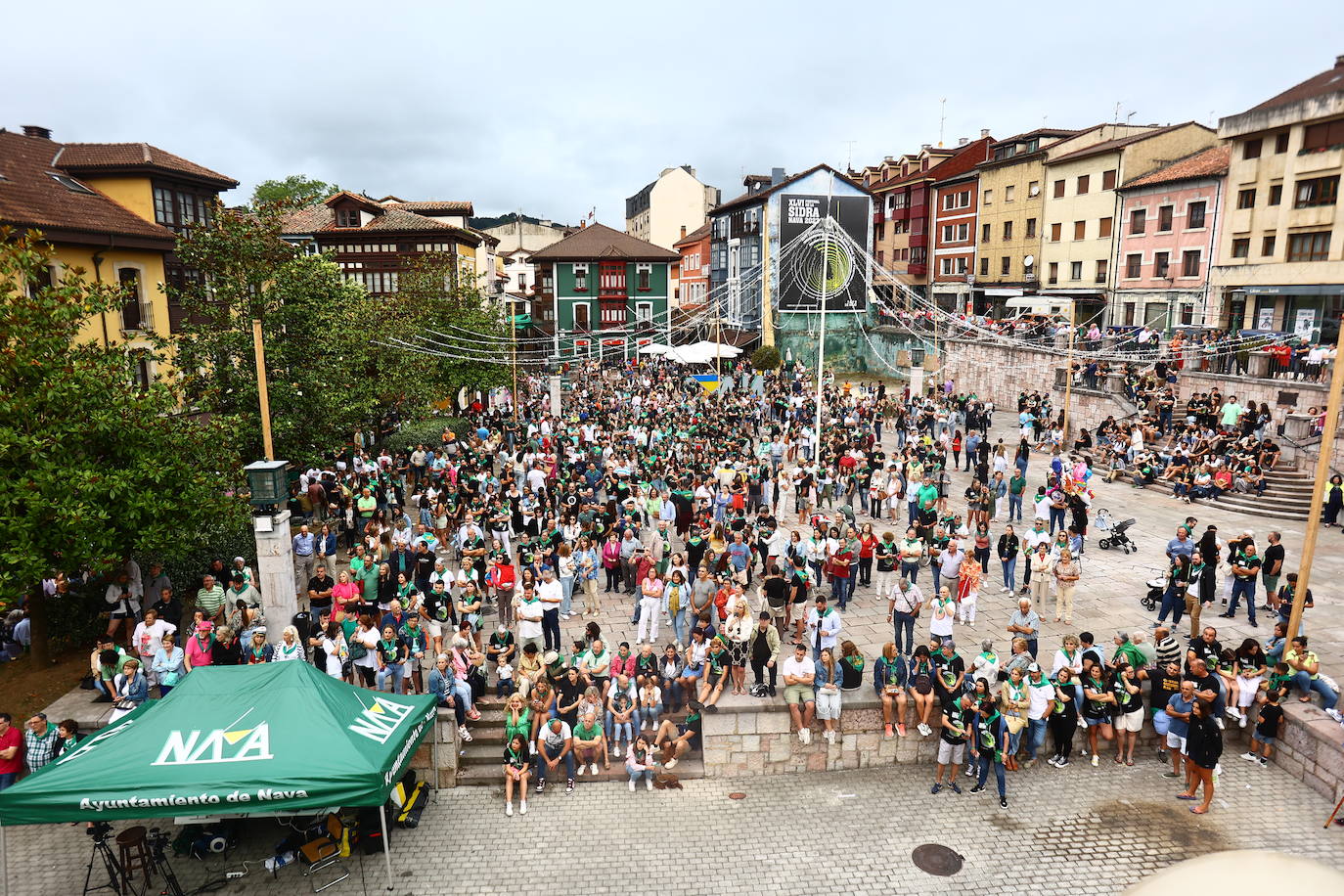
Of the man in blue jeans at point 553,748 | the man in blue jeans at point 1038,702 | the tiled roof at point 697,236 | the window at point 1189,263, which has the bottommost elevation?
the man in blue jeans at point 553,748

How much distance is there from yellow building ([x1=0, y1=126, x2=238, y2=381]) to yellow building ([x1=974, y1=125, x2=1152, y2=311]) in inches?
1504

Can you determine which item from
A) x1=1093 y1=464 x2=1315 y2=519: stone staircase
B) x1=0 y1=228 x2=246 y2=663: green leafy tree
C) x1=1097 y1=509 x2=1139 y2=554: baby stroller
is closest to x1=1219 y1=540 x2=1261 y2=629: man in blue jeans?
x1=1097 y1=509 x2=1139 y2=554: baby stroller

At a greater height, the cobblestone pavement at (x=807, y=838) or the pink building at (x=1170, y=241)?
the pink building at (x=1170, y=241)

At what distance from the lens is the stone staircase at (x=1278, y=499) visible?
67.1ft

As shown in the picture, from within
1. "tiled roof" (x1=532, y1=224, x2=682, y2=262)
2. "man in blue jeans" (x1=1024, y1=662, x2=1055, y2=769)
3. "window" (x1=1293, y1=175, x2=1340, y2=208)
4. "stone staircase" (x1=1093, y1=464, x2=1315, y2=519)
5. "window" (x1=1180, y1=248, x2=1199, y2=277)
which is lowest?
"man in blue jeans" (x1=1024, y1=662, x2=1055, y2=769)

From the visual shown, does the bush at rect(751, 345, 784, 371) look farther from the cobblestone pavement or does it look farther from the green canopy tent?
the green canopy tent

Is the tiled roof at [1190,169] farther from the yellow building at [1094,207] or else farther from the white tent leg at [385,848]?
the white tent leg at [385,848]

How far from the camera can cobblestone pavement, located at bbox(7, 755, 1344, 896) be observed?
30.1 feet

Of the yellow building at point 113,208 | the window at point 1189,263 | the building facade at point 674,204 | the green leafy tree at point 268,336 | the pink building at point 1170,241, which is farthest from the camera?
the building facade at point 674,204

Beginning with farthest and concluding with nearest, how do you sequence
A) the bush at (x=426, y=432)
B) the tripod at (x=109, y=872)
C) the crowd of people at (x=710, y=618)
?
the bush at (x=426, y=432)
the crowd of people at (x=710, y=618)
the tripod at (x=109, y=872)

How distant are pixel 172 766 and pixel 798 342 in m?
45.2

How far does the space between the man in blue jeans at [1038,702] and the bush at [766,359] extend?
116 feet

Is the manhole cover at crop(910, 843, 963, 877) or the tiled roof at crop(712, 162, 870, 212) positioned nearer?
the manhole cover at crop(910, 843, 963, 877)

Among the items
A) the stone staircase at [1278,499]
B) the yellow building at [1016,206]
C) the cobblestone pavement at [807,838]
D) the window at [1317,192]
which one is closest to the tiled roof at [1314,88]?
the window at [1317,192]
